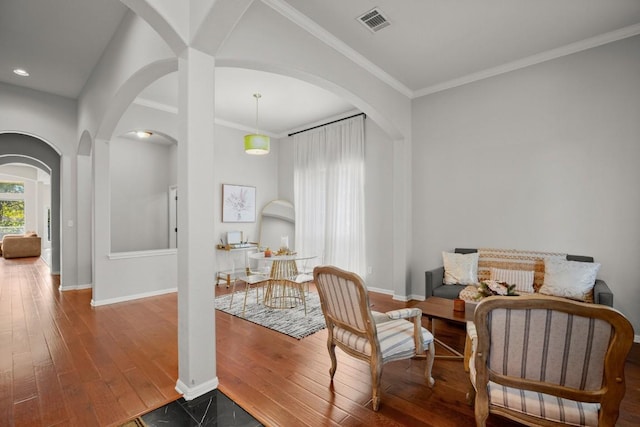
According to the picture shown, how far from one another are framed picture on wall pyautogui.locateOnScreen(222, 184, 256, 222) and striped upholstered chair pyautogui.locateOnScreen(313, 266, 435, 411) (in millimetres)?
4216

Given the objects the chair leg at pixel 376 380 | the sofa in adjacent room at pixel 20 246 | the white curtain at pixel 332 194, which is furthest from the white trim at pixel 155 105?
the sofa in adjacent room at pixel 20 246

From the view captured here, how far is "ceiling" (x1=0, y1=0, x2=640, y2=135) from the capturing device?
9.53 ft

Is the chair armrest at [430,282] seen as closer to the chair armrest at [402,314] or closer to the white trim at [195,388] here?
the chair armrest at [402,314]

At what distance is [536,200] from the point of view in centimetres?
375

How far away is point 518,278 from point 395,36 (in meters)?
3.14

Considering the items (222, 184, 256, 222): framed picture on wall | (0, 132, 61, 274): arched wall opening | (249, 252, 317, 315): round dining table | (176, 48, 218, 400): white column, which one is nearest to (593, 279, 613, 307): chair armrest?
(249, 252, 317, 315): round dining table

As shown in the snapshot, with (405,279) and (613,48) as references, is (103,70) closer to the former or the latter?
(405,279)

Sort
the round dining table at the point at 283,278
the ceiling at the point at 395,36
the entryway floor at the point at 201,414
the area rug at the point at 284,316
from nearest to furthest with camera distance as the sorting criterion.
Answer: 1. the entryway floor at the point at 201,414
2. the ceiling at the point at 395,36
3. the area rug at the point at 284,316
4. the round dining table at the point at 283,278

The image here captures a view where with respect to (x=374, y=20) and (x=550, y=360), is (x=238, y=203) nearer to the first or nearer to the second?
(x=374, y=20)

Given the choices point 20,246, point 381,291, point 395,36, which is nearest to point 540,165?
point 395,36

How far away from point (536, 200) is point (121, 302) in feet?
19.5

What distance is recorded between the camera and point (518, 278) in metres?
3.59

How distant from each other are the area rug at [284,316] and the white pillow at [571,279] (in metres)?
2.57

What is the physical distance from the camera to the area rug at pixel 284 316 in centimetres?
351
